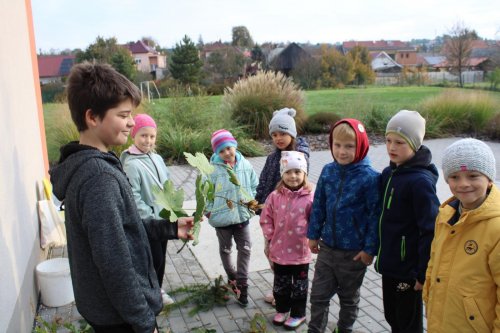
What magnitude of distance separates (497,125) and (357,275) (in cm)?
1229

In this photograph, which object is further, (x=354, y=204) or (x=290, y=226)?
(x=290, y=226)

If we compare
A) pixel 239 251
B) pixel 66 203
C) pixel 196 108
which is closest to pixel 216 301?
pixel 239 251

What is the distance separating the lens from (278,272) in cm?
322

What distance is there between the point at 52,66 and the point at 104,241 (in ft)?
262

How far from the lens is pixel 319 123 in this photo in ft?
45.2

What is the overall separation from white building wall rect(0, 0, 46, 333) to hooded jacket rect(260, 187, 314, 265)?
1787 mm

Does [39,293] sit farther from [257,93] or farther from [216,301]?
[257,93]

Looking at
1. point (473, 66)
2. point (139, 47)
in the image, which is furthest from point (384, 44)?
point (473, 66)

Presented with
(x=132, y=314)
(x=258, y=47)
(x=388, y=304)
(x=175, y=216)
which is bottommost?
(x=388, y=304)

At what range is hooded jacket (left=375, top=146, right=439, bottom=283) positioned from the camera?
244 centimetres

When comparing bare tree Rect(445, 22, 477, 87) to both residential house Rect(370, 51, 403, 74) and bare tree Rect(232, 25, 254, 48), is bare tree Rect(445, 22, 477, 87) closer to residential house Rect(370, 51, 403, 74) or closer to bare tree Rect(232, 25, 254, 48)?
residential house Rect(370, 51, 403, 74)

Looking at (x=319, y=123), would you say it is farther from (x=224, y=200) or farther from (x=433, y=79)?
(x=433, y=79)

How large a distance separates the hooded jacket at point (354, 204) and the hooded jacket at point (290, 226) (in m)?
0.26

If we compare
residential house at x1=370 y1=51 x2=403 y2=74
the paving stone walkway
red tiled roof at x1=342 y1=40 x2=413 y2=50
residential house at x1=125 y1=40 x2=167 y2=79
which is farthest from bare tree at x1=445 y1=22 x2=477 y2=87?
red tiled roof at x1=342 y1=40 x2=413 y2=50
